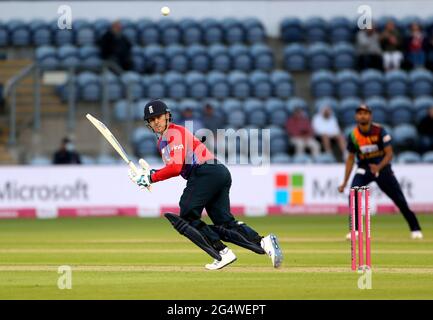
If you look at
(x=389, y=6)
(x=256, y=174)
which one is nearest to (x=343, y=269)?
(x=256, y=174)

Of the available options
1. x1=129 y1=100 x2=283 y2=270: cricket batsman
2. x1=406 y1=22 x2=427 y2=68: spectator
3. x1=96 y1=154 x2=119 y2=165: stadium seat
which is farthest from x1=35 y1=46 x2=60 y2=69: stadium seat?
x1=129 y1=100 x2=283 y2=270: cricket batsman

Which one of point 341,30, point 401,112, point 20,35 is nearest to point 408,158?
point 401,112

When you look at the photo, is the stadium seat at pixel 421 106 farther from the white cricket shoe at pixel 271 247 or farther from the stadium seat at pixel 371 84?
the white cricket shoe at pixel 271 247

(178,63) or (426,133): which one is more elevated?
(178,63)

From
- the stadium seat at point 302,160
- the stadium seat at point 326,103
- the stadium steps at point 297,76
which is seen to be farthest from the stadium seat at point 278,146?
the stadium steps at point 297,76

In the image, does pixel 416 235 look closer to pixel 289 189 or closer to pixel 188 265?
pixel 188 265

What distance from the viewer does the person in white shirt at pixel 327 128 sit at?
21.7 meters

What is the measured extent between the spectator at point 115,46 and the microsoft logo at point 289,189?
465 centimetres

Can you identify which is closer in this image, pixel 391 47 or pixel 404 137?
pixel 404 137

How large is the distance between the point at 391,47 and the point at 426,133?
9.57ft

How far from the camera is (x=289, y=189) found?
20.4 m

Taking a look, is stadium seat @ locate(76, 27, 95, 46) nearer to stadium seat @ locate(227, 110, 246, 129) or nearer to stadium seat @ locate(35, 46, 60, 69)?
stadium seat @ locate(35, 46, 60, 69)

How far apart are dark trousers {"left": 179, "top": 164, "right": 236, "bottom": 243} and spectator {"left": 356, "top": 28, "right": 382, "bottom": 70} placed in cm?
1336

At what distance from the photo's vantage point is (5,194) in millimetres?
19875
